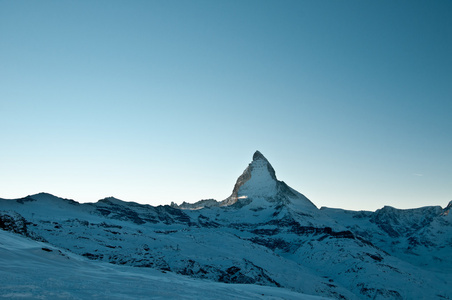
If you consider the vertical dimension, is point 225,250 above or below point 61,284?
below

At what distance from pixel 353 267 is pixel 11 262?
11557cm

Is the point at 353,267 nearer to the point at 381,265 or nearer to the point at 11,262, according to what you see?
the point at 381,265

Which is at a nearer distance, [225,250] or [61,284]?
[61,284]

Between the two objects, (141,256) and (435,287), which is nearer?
(141,256)

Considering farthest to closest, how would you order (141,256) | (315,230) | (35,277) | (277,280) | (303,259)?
(315,230)
(303,259)
(277,280)
(141,256)
(35,277)

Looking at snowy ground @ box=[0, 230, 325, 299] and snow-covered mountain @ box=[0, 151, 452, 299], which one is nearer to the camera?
snowy ground @ box=[0, 230, 325, 299]

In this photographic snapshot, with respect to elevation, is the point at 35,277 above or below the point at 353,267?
above

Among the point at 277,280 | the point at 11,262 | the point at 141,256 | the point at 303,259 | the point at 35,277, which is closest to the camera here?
the point at 35,277

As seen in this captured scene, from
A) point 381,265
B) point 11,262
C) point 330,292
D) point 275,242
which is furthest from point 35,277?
point 275,242

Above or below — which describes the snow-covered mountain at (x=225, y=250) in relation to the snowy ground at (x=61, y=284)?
below

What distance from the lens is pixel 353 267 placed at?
113m

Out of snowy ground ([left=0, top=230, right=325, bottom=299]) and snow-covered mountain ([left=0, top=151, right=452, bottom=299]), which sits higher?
snowy ground ([left=0, top=230, right=325, bottom=299])

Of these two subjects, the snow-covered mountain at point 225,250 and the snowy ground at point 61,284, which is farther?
the snow-covered mountain at point 225,250

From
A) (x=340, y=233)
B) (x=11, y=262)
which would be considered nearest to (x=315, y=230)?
(x=340, y=233)
